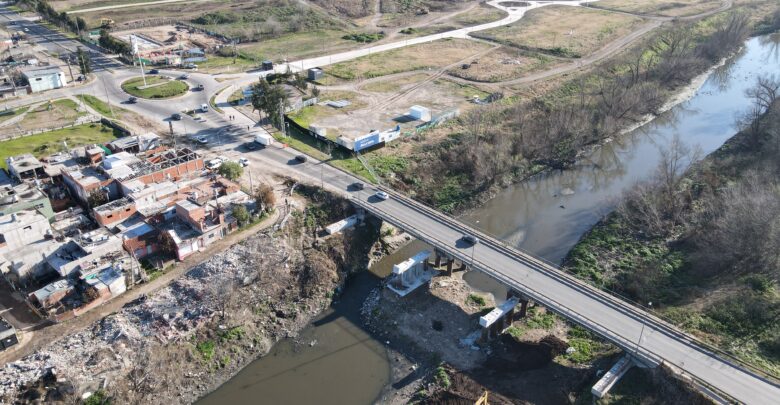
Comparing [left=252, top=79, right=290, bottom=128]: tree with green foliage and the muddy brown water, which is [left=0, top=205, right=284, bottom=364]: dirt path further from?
[left=252, top=79, right=290, bottom=128]: tree with green foliage

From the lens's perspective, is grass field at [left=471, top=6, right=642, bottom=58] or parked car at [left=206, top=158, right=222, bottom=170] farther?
grass field at [left=471, top=6, right=642, bottom=58]

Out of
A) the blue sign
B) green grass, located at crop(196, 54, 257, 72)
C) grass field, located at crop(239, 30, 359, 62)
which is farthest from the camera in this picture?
grass field, located at crop(239, 30, 359, 62)

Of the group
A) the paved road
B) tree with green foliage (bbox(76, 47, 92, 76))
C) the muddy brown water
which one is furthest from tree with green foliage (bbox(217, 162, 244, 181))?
the paved road

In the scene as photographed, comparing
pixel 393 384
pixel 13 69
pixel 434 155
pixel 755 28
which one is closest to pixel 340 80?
pixel 434 155

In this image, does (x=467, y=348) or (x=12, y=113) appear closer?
(x=467, y=348)

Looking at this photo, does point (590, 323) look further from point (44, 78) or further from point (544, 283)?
point (44, 78)

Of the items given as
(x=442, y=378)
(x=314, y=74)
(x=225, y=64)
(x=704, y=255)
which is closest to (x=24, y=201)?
(x=442, y=378)

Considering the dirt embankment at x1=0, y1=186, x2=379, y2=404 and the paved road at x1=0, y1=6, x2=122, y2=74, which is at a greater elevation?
the paved road at x1=0, y1=6, x2=122, y2=74
